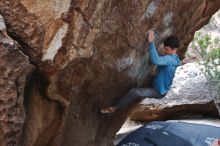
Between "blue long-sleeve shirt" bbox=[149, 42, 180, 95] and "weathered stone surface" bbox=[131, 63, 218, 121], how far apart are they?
4.42 metres

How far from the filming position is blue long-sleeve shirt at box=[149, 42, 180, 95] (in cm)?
673

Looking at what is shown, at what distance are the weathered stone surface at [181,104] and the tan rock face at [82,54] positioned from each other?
360 cm

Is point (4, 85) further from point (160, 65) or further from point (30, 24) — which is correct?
point (160, 65)

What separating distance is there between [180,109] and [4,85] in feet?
25.9

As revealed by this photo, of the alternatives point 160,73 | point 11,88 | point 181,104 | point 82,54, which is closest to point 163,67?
point 160,73

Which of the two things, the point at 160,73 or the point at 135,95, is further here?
the point at 135,95

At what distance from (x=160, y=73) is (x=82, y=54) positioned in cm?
196

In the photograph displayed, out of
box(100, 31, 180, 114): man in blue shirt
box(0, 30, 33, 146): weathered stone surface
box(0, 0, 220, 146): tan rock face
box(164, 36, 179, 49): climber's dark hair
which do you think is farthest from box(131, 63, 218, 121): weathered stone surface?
box(0, 30, 33, 146): weathered stone surface

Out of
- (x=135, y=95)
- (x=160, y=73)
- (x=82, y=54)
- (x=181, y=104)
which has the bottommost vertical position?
(x=181, y=104)

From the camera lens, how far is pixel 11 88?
180 inches

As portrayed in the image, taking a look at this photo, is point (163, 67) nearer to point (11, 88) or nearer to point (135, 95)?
point (135, 95)

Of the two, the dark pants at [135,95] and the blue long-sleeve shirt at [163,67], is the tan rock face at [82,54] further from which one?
the blue long-sleeve shirt at [163,67]

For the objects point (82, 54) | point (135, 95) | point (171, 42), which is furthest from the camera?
point (135, 95)

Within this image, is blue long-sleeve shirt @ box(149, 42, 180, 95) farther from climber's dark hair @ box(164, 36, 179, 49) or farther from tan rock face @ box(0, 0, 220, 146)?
tan rock face @ box(0, 0, 220, 146)
